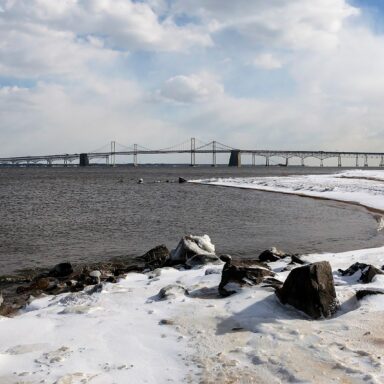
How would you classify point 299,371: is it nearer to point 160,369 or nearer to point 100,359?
point 160,369

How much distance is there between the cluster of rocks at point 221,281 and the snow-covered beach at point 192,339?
188 millimetres

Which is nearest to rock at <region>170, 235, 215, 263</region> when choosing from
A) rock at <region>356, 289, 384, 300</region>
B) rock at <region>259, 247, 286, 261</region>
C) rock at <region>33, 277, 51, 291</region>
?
rock at <region>259, 247, 286, 261</region>

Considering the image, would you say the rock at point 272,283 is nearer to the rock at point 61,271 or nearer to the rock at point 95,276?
the rock at point 95,276

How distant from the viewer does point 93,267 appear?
1408 cm

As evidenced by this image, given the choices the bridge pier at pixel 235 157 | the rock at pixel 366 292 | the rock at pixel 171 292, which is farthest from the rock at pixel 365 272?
the bridge pier at pixel 235 157

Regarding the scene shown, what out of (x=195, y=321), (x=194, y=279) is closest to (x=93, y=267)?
(x=194, y=279)

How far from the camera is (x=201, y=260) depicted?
502 inches

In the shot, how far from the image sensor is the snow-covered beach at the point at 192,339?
561cm

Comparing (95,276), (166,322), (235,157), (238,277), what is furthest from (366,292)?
(235,157)

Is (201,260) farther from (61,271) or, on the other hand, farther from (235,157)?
(235,157)

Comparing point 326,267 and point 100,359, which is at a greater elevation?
point 326,267

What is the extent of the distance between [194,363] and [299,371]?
1244mm

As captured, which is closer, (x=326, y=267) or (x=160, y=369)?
(x=160, y=369)

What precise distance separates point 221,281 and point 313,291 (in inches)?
82.6
